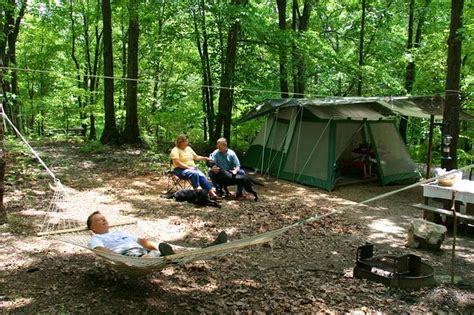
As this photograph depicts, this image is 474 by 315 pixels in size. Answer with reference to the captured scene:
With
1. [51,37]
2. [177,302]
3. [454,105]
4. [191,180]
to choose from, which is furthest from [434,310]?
[51,37]

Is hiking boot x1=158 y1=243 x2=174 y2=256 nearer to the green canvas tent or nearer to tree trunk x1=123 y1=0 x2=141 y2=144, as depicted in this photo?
the green canvas tent

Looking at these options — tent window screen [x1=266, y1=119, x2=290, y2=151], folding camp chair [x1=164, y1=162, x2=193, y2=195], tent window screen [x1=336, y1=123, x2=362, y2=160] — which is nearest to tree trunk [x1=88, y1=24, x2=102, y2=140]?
tent window screen [x1=266, y1=119, x2=290, y2=151]

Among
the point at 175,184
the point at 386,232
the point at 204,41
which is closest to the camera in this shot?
the point at 386,232

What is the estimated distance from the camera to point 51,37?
14852 mm

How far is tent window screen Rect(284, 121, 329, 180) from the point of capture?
7523 millimetres

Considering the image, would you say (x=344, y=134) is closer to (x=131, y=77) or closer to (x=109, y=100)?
(x=131, y=77)

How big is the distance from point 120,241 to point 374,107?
562 cm

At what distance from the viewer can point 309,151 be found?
7781mm

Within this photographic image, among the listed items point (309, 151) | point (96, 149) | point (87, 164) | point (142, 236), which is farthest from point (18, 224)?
point (96, 149)

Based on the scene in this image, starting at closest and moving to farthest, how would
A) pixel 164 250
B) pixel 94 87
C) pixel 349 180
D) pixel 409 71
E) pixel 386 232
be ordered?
1. pixel 164 250
2. pixel 386 232
3. pixel 349 180
4. pixel 409 71
5. pixel 94 87

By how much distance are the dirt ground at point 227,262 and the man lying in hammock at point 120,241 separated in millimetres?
217

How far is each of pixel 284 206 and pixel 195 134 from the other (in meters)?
9.08

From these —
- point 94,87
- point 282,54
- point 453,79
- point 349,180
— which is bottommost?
point 349,180

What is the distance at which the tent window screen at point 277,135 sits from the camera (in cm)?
838
